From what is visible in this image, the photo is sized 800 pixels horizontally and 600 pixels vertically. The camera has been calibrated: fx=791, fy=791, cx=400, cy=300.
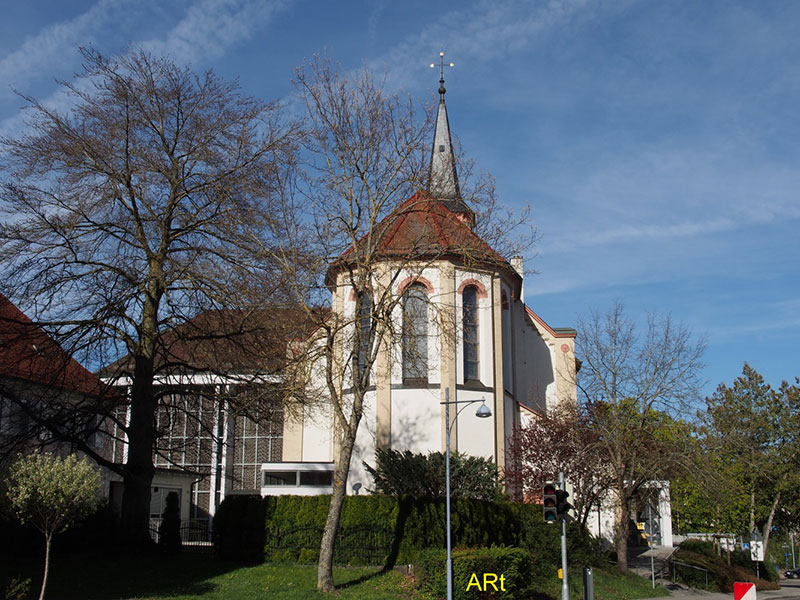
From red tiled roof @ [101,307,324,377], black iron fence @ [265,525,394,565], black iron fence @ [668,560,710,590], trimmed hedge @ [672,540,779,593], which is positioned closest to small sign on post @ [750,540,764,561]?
trimmed hedge @ [672,540,779,593]

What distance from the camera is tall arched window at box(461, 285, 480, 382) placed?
3128 cm

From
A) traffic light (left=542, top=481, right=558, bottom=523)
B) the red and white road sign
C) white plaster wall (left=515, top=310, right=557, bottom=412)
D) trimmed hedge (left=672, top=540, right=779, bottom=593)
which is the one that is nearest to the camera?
the red and white road sign

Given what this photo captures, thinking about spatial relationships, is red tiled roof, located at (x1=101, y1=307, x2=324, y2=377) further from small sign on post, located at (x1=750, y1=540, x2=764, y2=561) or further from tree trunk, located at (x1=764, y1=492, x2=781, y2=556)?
tree trunk, located at (x1=764, y1=492, x2=781, y2=556)

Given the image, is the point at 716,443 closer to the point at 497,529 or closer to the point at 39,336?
the point at 497,529

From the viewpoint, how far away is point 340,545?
2228cm

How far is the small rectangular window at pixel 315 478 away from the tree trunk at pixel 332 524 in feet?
41.9

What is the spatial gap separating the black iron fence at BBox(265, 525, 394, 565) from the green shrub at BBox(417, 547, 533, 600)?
2890 mm

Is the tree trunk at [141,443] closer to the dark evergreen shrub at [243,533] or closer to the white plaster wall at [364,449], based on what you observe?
the dark evergreen shrub at [243,533]

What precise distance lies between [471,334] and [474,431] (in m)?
4.01

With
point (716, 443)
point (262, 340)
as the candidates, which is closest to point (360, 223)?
point (262, 340)

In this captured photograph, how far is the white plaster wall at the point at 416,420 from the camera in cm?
2955

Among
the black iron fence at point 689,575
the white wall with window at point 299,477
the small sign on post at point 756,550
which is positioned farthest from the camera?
the black iron fence at point 689,575

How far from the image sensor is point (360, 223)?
20.9 meters

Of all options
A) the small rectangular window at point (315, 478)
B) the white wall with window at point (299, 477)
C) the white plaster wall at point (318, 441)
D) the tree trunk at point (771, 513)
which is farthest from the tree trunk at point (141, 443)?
the tree trunk at point (771, 513)
